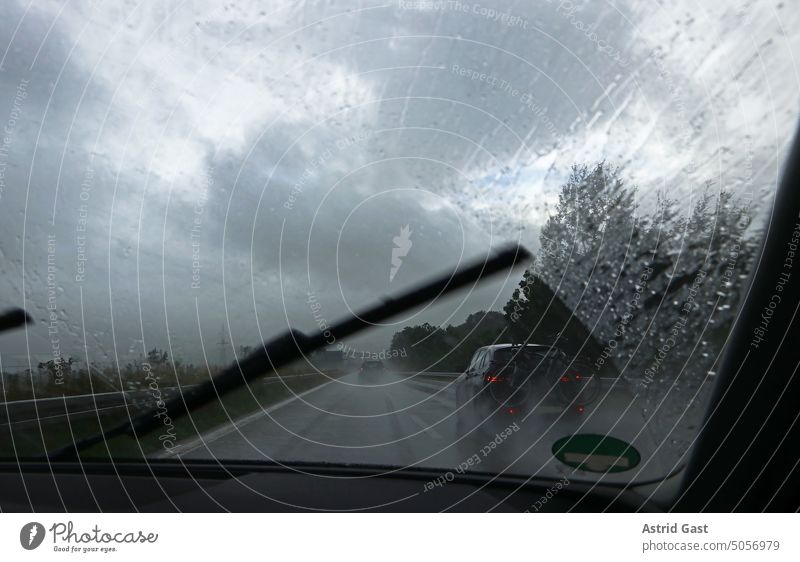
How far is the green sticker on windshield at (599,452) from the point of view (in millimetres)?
2211

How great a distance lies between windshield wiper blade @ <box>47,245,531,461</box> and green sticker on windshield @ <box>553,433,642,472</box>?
2.26ft

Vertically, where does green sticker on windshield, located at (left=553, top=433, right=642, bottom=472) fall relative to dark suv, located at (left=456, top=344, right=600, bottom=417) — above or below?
below

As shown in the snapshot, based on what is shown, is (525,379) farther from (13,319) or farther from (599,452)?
(13,319)

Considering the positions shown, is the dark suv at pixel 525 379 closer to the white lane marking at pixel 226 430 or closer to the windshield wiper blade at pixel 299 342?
the windshield wiper blade at pixel 299 342

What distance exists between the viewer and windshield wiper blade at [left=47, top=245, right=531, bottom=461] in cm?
213

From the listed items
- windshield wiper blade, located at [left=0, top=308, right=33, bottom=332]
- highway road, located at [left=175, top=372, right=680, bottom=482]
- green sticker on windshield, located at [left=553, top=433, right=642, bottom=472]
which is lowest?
green sticker on windshield, located at [left=553, top=433, right=642, bottom=472]

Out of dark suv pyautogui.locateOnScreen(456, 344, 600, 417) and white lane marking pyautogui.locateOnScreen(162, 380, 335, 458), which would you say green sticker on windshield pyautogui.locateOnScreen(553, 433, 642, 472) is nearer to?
dark suv pyautogui.locateOnScreen(456, 344, 600, 417)

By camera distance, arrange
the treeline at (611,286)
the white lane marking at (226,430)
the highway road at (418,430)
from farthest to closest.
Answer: the white lane marking at (226,430), the highway road at (418,430), the treeline at (611,286)

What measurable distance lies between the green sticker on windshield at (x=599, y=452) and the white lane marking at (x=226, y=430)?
90 cm

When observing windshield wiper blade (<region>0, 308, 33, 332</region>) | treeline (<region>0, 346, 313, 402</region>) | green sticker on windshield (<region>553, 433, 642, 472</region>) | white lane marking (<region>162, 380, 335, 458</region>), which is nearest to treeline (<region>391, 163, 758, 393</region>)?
green sticker on windshield (<region>553, 433, 642, 472</region>)

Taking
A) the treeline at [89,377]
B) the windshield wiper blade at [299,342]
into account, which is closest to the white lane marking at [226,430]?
the windshield wiper blade at [299,342]

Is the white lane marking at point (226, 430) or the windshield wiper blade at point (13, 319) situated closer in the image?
the windshield wiper blade at point (13, 319)

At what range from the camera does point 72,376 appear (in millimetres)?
2158
